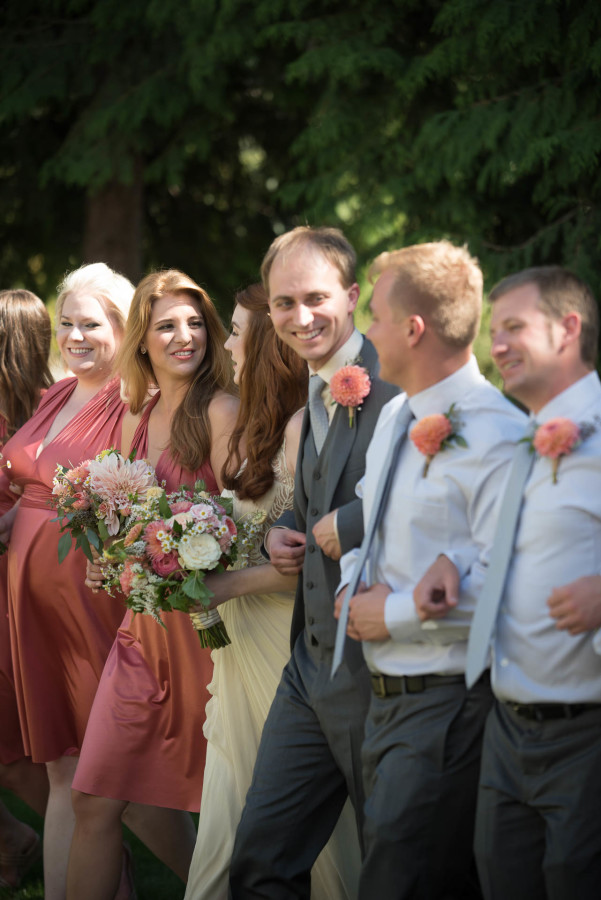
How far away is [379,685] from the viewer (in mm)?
3219

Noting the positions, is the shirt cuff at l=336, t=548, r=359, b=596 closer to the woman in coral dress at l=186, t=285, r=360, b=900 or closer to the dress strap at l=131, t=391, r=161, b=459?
the woman in coral dress at l=186, t=285, r=360, b=900

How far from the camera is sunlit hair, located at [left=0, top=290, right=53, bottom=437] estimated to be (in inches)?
231

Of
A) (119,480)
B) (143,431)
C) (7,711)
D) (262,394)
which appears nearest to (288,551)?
(262,394)

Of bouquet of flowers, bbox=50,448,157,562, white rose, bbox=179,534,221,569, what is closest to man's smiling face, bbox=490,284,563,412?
white rose, bbox=179,534,221,569

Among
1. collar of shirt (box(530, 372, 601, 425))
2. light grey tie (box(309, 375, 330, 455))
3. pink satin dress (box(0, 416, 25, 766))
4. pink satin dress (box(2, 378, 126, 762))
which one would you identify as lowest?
pink satin dress (box(0, 416, 25, 766))

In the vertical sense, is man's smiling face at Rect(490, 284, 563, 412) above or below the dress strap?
above

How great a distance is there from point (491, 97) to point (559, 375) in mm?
4271

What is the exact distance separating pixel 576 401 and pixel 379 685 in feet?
3.33

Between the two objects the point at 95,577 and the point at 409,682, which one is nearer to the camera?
the point at 409,682

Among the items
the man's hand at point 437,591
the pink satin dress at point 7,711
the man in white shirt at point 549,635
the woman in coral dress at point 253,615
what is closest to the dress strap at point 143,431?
the woman in coral dress at point 253,615

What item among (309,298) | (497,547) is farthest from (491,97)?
(497,547)

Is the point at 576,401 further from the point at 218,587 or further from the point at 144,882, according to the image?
the point at 144,882

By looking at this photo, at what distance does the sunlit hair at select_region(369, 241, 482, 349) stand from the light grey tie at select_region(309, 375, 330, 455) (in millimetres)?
691

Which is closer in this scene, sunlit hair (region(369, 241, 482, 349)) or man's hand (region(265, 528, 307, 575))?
sunlit hair (region(369, 241, 482, 349))
